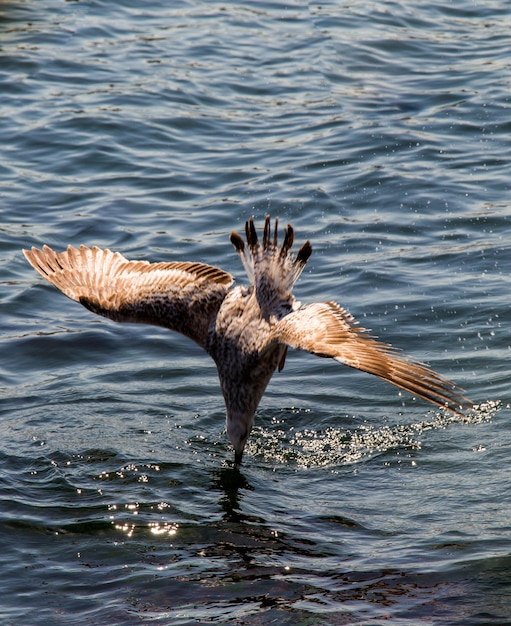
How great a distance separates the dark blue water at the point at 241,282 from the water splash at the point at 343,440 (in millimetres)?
21

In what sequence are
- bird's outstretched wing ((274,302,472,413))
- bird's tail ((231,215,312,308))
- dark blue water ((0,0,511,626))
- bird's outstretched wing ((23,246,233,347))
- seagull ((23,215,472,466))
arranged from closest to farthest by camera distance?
bird's outstretched wing ((274,302,472,413))
dark blue water ((0,0,511,626))
seagull ((23,215,472,466))
bird's tail ((231,215,312,308))
bird's outstretched wing ((23,246,233,347))

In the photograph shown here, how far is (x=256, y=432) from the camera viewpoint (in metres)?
8.05

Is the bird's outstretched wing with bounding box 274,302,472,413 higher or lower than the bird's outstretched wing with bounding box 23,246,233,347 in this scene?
higher

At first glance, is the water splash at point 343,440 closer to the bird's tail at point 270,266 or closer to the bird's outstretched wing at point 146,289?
the bird's outstretched wing at point 146,289

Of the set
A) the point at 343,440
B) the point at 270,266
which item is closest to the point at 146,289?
the point at 270,266

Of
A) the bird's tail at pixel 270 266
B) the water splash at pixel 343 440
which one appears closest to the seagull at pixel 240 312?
the bird's tail at pixel 270 266

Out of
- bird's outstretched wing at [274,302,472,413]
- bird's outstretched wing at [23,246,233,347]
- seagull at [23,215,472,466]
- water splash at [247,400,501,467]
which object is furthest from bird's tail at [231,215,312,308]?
water splash at [247,400,501,467]

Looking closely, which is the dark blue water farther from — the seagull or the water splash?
the seagull

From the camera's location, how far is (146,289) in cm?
817

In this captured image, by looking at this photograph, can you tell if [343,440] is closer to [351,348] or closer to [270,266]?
[270,266]

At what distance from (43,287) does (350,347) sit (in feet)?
15.7

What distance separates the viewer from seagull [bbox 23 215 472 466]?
672cm

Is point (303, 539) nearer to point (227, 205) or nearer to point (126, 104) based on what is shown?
point (227, 205)

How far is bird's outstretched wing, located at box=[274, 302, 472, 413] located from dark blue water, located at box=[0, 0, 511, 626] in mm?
999
